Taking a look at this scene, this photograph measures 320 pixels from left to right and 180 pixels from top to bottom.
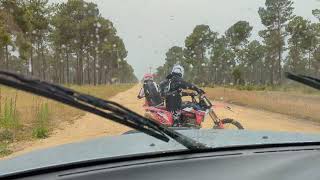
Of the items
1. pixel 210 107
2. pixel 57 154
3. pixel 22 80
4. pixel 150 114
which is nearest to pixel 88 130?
pixel 150 114

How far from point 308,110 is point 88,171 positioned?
51.5ft

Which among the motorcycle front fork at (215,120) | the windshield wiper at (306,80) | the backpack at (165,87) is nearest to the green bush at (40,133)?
the backpack at (165,87)

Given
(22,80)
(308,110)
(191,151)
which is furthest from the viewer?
(308,110)

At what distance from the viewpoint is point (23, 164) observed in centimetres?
212

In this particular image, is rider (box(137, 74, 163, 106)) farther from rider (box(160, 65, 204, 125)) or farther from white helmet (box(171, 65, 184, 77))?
white helmet (box(171, 65, 184, 77))

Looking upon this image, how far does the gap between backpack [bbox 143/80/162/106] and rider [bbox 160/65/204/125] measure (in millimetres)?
369

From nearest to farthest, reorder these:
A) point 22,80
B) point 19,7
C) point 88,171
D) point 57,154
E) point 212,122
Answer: point 22,80 < point 88,171 < point 57,154 < point 212,122 < point 19,7

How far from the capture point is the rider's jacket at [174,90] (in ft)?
26.1

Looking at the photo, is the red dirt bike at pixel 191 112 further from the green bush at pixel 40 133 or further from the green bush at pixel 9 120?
the green bush at pixel 9 120

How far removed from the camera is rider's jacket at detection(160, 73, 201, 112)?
26.1 feet

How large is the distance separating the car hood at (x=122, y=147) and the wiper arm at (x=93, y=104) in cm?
5

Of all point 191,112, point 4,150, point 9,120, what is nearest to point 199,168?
point 191,112

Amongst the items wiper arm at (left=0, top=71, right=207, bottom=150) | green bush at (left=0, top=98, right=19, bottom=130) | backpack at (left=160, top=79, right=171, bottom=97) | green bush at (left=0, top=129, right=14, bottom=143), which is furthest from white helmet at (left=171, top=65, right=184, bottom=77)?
green bush at (left=0, top=98, right=19, bottom=130)

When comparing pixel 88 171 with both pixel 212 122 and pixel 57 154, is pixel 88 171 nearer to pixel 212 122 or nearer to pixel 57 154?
pixel 57 154
